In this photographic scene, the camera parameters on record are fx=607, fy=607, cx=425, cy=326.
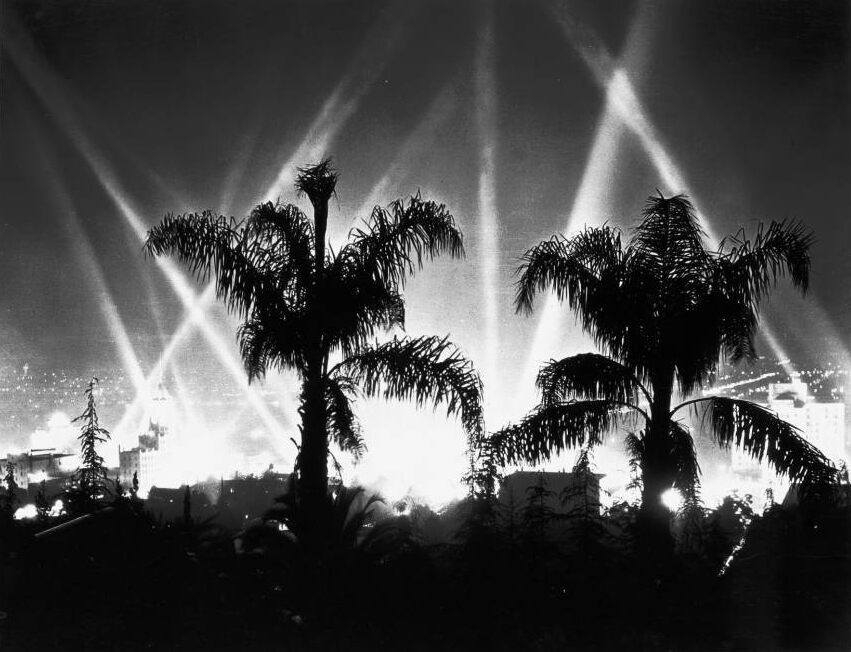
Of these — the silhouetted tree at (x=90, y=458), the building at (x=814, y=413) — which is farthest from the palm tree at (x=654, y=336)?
the building at (x=814, y=413)

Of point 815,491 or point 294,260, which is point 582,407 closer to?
point 815,491

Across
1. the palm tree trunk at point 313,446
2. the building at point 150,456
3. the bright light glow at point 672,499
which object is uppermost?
the palm tree trunk at point 313,446

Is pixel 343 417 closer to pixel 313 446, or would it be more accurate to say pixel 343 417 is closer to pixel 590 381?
pixel 313 446

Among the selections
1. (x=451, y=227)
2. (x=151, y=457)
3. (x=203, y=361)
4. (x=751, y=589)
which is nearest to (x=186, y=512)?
(x=451, y=227)

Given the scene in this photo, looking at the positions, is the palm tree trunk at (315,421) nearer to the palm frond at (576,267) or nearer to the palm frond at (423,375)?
the palm frond at (423,375)

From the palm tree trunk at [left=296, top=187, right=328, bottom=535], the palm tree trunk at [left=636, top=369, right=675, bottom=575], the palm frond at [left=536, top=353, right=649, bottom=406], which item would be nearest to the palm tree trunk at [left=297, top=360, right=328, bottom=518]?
the palm tree trunk at [left=296, top=187, right=328, bottom=535]

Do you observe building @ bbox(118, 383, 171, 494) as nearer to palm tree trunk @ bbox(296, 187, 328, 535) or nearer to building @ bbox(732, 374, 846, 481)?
palm tree trunk @ bbox(296, 187, 328, 535)

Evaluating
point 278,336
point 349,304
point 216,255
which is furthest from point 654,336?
point 216,255
